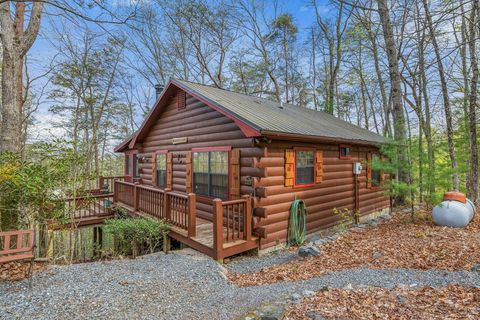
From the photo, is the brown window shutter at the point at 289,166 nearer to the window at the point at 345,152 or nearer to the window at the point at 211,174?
the window at the point at 211,174

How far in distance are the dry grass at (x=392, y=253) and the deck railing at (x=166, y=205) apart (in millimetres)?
Answer: 1817

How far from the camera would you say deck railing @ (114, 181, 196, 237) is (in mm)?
6285

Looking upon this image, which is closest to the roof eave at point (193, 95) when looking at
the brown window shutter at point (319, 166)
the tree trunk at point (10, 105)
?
the brown window shutter at point (319, 166)

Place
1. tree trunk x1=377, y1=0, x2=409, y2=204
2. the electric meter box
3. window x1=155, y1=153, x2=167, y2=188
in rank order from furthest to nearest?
1. window x1=155, y1=153, x2=167, y2=188
2. tree trunk x1=377, y1=0, x2=409, y2=204
3. the electric meter box

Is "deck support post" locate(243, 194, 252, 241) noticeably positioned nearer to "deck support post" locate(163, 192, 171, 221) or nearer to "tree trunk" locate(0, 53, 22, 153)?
"deck support post" locate(163, 192, 171, 221)

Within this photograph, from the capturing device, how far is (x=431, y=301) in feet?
10.5

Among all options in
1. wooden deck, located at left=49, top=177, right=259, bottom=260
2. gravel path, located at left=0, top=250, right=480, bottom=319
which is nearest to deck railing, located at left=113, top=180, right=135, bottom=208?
wooden deck, located at left=49, top=177, right=259, bottom=260

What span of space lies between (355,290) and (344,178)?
579 centimetres

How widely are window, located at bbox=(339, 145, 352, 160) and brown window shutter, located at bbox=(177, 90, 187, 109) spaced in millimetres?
5479

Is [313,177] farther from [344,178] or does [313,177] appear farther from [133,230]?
[133,230]

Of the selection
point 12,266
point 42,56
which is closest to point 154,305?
point 12,266

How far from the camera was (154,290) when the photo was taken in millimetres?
4012

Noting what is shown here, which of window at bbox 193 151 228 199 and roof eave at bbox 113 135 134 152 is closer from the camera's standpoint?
window at bbox 193 151 228 199

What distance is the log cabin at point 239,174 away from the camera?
627 centimetres
